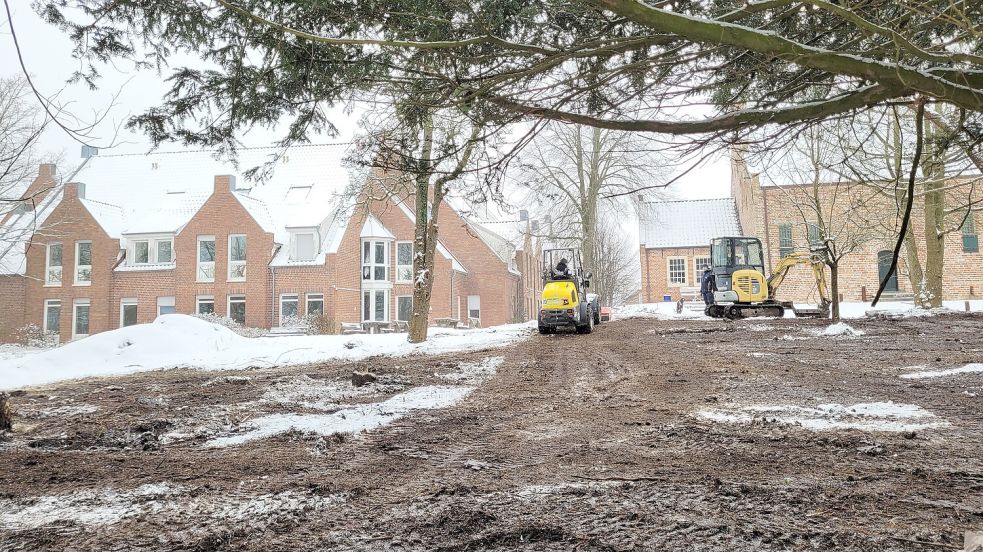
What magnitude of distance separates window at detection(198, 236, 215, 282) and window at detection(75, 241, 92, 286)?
640 cm

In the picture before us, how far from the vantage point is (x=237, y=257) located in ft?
96.1

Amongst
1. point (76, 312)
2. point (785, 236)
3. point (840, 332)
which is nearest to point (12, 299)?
point (76, 312)

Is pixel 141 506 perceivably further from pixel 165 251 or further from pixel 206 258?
pixel 165 251

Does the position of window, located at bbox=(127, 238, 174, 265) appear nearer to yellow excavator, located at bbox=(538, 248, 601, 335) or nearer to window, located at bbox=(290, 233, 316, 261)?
window, located at bbox=(290, 233, 316, 261)

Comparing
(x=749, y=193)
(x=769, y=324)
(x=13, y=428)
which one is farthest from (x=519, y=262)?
(x=13, y=428)

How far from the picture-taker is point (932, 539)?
92.7 inches

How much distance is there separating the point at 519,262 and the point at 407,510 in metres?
38.5

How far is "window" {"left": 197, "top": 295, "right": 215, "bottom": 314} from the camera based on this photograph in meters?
29.1

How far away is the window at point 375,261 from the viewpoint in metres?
30.3

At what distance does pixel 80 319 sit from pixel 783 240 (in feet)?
126

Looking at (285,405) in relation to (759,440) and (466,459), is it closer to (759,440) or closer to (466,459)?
(466,459)

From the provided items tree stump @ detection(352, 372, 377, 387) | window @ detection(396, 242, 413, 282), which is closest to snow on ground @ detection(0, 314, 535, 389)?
tree stump @ detection(352, 372, 377, 387)

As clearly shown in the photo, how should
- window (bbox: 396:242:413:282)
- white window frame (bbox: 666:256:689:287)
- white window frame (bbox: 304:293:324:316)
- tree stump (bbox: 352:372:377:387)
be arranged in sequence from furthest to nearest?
white window frame (bbox: 666:256:689:287) → window (bbox: 396:242:413:282) → white window frame (bbox: 304:293:324:316) → tree stump (bbox: 352:372:377:387)

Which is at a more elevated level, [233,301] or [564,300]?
[233,301]
